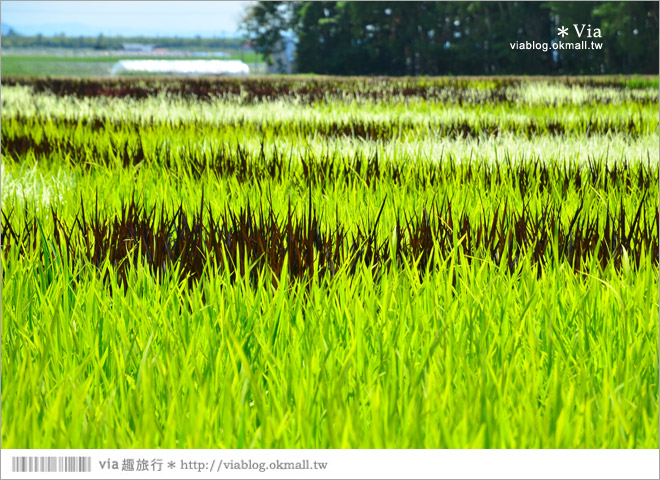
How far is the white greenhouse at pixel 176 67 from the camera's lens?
4225 cm

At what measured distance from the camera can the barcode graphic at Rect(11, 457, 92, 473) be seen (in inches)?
43.1

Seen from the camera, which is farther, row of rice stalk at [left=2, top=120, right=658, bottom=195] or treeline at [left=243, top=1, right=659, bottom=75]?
treeline at [left=243, top=1, right=659, bottom=75]

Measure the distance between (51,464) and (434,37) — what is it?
53.5 feet

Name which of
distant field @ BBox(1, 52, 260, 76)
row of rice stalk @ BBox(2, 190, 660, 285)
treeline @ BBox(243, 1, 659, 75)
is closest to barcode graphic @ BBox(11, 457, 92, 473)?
row of rice stalk @ BBox(2, 190, 660, 285)

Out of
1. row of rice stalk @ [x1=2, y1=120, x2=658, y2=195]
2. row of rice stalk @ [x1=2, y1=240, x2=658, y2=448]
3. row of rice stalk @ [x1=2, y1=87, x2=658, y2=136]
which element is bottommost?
row of rice stalk @ [x1=2, y1=240, x2=658, y2=448]

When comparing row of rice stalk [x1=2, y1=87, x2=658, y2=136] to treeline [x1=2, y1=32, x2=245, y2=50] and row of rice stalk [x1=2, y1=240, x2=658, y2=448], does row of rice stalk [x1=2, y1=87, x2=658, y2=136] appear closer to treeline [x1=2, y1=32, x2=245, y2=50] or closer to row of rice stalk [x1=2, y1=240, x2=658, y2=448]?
row of rice stalk [x1=2, y1=240, x2=658, y2=448]

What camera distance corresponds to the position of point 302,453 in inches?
43.0

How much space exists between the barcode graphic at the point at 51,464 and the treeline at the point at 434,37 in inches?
402

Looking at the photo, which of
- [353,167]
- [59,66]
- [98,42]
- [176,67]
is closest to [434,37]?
[353,167]

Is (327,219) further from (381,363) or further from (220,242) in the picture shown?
(381,363)

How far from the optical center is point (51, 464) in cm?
111

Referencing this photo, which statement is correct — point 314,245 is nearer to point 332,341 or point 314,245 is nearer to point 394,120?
point 332,341

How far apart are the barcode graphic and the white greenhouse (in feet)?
135

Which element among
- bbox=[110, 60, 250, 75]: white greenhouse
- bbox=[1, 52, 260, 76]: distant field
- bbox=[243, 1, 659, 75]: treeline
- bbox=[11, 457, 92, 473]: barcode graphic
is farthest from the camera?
bbox=[110, 60, 250, 75]: white greenhouse
